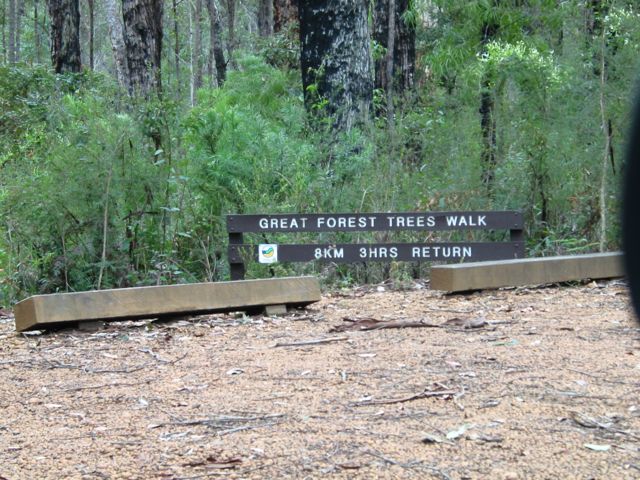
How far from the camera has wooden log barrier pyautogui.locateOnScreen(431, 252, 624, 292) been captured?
827 cm

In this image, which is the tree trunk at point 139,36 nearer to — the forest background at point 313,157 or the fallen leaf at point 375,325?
the forest background at point 313,157

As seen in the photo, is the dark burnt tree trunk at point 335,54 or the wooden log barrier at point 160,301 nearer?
the wooden log barrier at point 160,301

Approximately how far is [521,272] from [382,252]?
4.48 ft

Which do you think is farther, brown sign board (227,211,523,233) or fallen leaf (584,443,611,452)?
brown sign board (227,211,523,233)

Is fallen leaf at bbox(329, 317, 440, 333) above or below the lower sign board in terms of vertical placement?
below

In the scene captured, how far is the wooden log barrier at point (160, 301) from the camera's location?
6809mm

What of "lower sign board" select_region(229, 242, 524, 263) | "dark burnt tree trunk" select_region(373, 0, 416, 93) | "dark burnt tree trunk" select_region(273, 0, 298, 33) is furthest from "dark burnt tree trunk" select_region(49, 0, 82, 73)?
"lower sign board" select_region(229, 242, 524, 263)

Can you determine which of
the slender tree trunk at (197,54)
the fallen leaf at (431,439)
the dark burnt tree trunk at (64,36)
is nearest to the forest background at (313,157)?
the fallen leaf at (431,439)

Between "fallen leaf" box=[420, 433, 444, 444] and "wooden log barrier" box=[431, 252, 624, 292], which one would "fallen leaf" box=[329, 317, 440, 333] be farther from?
"fallen leaf" box=[420, 433, 444, 444]

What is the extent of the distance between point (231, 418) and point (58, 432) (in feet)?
2.55

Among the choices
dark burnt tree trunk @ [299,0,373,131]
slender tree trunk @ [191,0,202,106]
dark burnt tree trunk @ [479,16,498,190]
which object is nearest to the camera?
dark burnt tree trunk @ [479,16,498,190]

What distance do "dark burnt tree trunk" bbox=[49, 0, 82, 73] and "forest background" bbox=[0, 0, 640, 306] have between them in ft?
19.1

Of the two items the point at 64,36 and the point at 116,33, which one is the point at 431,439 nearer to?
the point at 64,36

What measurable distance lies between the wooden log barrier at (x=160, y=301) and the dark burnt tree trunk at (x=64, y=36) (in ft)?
44.8
